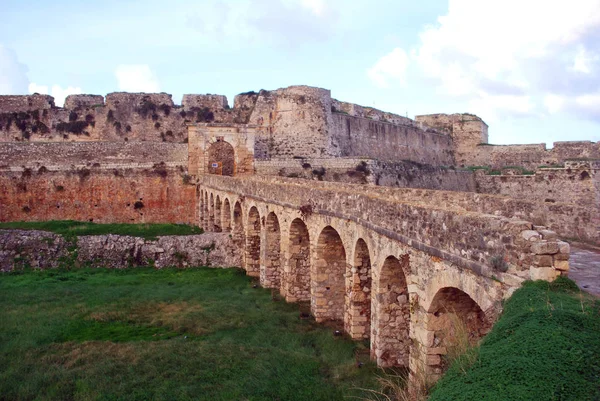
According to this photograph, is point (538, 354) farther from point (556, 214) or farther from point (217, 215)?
point (217, 215)

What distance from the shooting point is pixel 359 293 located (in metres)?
10.2

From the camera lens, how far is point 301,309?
13062 mm

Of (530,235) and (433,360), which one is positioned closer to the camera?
(530,235)

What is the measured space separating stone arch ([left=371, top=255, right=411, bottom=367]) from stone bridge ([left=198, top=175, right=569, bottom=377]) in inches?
0.7

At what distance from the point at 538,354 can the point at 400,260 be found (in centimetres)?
398

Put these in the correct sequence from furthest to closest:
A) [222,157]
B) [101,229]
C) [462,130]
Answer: [462,130] < [222,157] < [101,229]

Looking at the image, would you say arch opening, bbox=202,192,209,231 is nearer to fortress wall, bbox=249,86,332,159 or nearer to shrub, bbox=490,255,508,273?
fortress wall, bbox=249,86,332,159

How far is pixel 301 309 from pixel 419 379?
6.19m

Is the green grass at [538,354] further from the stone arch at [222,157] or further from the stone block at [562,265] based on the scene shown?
the stone arch at [222,157]

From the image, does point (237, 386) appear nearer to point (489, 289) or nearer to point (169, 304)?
point (489, 289)

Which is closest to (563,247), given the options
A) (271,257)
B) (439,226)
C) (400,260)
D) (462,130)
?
(439,226)

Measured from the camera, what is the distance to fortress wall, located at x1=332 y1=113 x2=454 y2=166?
112 feet

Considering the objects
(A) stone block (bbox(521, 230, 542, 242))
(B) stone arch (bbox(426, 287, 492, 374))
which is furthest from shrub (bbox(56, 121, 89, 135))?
(A) stone block (bbox(521, 230, 542, 242))

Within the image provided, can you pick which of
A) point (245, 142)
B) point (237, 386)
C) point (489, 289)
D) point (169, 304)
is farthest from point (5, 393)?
point (245, 142)
